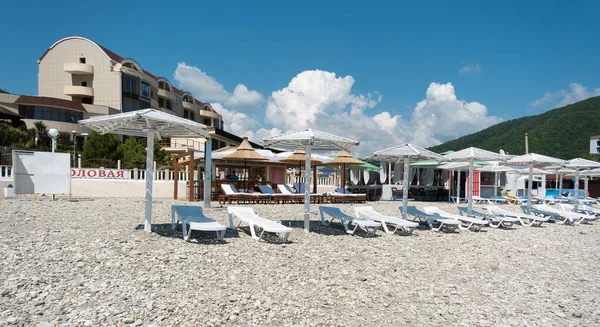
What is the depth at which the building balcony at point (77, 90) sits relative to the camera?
1478 inches

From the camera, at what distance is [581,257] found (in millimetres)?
8586

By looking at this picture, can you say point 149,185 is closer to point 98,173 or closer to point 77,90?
point 98,173

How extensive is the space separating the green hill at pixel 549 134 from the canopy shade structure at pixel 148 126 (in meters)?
48.3

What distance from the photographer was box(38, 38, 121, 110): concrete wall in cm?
3794

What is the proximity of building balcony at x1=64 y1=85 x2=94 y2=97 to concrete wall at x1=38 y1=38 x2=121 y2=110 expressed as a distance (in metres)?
0.55

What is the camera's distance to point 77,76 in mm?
38562

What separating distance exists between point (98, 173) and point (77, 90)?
2449 centimetres

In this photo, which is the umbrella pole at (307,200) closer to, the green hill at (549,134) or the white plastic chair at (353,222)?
the white plastic chair at (353,222)

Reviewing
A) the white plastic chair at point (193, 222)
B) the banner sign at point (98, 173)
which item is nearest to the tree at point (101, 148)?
the banner sign at point (98, 173)

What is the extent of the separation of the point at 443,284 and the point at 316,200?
1139cm

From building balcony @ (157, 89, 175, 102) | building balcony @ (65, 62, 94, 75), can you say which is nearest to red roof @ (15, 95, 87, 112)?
building balcony @ (65, 62, 94, 75)

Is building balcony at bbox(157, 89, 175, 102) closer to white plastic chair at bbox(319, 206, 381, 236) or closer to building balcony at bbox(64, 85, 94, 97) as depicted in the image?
building balcony at bbox(64, 85, 94, 97)

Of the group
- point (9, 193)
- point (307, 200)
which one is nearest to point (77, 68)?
point (9, 193)

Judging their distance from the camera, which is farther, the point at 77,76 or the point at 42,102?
the point at 77,76
